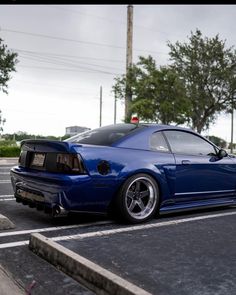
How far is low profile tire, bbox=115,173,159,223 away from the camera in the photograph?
4.69 metres

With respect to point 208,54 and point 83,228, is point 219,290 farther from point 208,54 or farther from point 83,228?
point 208,54

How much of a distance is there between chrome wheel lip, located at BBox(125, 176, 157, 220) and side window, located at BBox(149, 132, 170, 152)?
1.57 ft

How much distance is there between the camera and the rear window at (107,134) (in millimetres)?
5035

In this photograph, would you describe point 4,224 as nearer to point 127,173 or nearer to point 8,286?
point 127,173

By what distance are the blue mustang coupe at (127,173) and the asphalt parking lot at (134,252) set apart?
0.86 ft

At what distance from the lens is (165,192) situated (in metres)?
5.08

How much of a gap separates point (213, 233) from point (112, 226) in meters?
1.12

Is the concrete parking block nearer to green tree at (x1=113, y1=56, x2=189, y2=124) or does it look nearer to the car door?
the car door

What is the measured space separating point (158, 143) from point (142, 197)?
2.48 feet

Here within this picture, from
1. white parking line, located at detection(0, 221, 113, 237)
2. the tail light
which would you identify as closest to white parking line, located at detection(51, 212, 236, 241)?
white parking line, located at detection(0, 221, 113, 237)

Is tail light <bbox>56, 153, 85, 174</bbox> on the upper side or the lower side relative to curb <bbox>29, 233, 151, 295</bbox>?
upper

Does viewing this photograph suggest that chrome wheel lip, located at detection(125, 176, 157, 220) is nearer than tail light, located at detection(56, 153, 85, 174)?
No

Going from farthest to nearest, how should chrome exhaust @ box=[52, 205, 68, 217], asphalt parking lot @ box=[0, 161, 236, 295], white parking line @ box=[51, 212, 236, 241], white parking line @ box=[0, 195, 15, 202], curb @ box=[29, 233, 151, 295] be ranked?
white parking line @ box=[0, 195, 15, 202] < chrome exhaust @ box=[52, 205, 68, 217] < white parking line @ box=[51, 212, 236, 241] < asphalt parking lot @ box=[0, 161, 236, 295] < curb @ box=[29, 233, 151, 295]

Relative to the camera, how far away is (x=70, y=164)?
4484 mm
